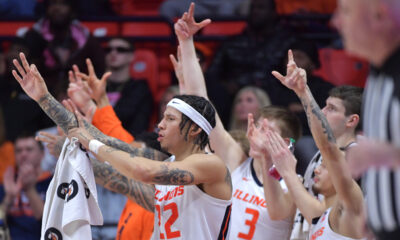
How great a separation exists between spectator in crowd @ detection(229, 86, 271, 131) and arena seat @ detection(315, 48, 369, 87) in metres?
0.85

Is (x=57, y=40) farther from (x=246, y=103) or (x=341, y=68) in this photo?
(x=341, y=68)

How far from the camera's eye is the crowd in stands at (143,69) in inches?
272

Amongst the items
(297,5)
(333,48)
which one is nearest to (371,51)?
(333,48)

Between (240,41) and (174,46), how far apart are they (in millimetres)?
1113

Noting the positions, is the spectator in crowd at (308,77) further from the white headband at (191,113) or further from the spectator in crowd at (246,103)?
the white headband at (191,113)

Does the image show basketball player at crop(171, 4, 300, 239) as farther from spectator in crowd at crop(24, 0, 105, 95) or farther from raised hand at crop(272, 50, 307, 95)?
spectator in crowd at crop(24, 0, 105, 95)

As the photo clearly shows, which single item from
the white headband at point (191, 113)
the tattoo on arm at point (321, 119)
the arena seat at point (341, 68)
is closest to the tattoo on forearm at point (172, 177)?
the white headband at point (191, 113)

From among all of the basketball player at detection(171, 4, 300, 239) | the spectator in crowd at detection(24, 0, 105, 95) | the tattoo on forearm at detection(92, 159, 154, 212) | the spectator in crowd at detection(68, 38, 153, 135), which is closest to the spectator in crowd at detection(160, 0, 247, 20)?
the spectator in crowd at detection(68, 38, 153, 135)

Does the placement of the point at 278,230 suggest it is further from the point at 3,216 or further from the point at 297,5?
the point at 297,5

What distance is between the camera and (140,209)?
17.4 ft

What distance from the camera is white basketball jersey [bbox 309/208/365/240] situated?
13.6 feet

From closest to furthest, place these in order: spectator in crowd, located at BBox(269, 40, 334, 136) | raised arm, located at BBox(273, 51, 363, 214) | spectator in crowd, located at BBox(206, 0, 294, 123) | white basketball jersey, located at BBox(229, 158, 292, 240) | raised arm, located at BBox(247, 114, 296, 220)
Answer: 1. raised arm, located at BBox(273, 51, 363, 214)
2. raised arm, located at BBox(247, 114, 296, 220)
3. white basketball jersey, located at BBox(229, 158, 292, 240)
4. spectator in crowd, located at BBox(269, 40, 334, 136)
5. spectator in crowd, located at BBox(206, 0, 294, 123)

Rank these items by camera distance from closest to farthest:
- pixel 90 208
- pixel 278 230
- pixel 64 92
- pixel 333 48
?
pixel 90 208 → pixel 278 230 → pixel 64 92 → pixel 333 48

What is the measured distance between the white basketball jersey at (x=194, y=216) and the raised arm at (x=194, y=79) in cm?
Answer: 107
